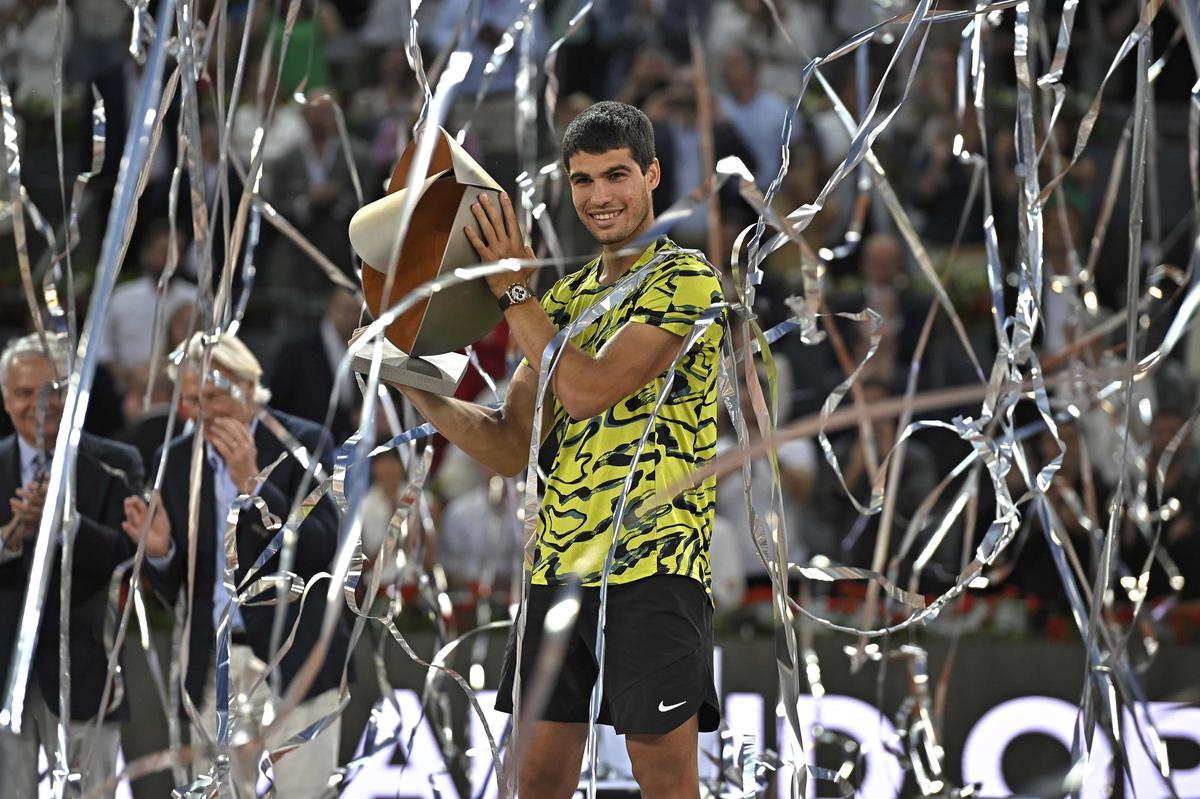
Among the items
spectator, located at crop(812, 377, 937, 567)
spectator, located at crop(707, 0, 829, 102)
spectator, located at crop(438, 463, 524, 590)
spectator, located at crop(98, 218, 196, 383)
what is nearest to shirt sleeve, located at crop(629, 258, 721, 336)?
spectator, located at crop(438, 463, 524, 590)

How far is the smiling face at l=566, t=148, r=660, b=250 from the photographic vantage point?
6.38ft

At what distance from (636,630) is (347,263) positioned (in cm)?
425

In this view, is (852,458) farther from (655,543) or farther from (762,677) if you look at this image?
(655,543)

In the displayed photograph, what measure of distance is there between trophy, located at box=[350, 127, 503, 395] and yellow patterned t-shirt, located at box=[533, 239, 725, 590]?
0.14 meters

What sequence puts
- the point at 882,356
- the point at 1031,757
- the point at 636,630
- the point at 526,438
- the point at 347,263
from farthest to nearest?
the point at 347,263, the point at 882,356, the point at 1031,757, the point at 526,438, the point at 636,630

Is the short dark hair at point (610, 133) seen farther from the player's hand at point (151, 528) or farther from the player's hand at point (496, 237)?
the player's hand at point (151, 528)

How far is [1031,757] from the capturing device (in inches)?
156

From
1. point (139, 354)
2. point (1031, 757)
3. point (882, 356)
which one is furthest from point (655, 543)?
point (139, 354)

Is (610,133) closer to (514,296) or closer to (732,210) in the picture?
(514,296)

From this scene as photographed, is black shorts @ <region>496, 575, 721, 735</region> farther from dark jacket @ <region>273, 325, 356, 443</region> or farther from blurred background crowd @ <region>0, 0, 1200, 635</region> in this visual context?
dark jacket @ <region>273, 325, 356, 443</region>

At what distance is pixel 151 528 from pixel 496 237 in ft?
5.01

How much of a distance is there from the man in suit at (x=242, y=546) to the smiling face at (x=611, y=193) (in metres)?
1.32

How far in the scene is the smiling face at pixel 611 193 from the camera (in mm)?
1943

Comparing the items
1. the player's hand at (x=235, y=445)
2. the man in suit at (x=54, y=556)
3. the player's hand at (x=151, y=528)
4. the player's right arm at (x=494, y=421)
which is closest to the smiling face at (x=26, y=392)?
the man in suit at (x=54, y=556)
